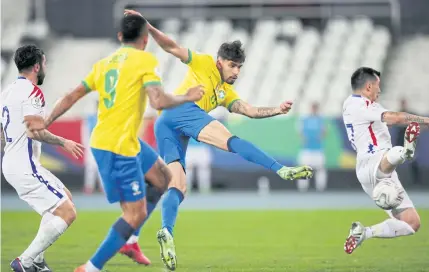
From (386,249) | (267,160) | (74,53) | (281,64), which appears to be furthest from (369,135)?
(74,53)

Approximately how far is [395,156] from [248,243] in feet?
12.3

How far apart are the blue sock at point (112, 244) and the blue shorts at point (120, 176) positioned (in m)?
0.24

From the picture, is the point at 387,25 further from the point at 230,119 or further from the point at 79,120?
the point at 79,120

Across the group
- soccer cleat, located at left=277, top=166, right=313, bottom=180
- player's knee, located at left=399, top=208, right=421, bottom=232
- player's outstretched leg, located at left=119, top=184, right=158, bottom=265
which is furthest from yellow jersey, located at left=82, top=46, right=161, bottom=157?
player's knee, located at left=399, top=208, right=421, bottom=232

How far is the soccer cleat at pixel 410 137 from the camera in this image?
9.97 metres

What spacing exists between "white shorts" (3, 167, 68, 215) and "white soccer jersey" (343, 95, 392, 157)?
3.36 metres

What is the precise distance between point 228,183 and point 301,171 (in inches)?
613

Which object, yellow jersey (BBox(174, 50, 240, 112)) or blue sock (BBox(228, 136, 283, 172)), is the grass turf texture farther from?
yellow jersey (BBox(174, 50, 240, 112))

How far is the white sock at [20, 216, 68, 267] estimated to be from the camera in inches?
372

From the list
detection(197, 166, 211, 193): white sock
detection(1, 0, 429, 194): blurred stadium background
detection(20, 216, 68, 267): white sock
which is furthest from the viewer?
detection(1, 0, 429, 194): blurred stadium background

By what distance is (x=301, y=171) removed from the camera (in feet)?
31.1

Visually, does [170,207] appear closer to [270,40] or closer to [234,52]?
[234,52]

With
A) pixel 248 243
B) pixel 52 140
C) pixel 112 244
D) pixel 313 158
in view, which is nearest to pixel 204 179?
pixel 313 158

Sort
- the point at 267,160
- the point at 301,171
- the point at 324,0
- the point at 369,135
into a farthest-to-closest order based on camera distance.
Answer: the point at 324,0
the point at 369,135
the point at 267,160
the point at 301,171
